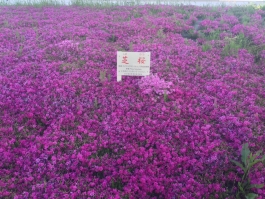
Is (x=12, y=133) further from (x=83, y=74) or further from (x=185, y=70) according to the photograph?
(x=185, y=70)

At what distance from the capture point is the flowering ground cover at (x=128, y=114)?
3.83 m

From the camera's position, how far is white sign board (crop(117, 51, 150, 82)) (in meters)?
5.62

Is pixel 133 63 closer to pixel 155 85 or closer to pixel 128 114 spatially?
pixel 155 85

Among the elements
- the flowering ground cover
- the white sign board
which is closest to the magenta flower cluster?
the flowering ground cover

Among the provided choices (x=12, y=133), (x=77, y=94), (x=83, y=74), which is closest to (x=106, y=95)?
(x=77, y=94)

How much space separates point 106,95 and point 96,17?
606 cm

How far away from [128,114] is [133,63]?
1284mm

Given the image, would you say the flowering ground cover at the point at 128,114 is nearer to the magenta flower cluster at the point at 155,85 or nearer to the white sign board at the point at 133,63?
the magenta flower cluster at the point at 155,85

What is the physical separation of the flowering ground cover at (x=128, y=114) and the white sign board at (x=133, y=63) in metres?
0.26

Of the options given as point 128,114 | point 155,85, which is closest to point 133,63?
point 155,85

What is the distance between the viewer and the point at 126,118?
4.95 metres

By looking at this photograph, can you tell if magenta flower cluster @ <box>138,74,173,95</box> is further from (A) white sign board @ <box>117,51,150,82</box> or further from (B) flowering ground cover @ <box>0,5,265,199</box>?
(A) white sign board @ <box>117,51,150,82</box>

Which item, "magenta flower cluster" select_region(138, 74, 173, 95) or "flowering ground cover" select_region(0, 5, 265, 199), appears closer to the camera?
"flowering ground cover" select_region(0, 5, 265, 199)

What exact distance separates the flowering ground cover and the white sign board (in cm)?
26
